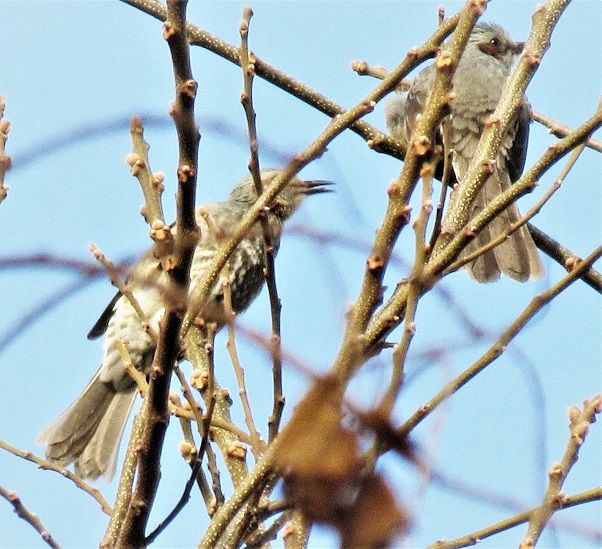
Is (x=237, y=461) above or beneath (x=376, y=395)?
above

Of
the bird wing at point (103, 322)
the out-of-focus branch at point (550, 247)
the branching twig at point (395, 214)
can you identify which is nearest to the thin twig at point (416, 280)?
the branching twig at point (395, 214)

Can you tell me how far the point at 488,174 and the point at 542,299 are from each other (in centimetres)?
52

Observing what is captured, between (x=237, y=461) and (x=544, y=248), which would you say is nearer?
(x=237, y=461)

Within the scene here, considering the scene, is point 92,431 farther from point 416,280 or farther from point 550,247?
point 416,280

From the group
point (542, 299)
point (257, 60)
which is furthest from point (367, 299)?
point (257, 60)

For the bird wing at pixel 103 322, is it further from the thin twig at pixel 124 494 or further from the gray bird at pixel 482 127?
the thin twig at pixel 124 494

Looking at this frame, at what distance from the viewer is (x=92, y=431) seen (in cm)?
561

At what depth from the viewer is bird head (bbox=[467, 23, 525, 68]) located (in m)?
7.07

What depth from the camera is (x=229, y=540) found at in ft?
7.70

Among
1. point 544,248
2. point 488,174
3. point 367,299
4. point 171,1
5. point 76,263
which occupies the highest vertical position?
point 544,248

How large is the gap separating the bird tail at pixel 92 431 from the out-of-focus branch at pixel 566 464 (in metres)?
3.58

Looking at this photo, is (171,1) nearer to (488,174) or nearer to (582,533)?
(488,174)

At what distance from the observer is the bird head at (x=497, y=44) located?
7.07 metres

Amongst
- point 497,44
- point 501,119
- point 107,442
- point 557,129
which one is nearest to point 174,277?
point 501,119
